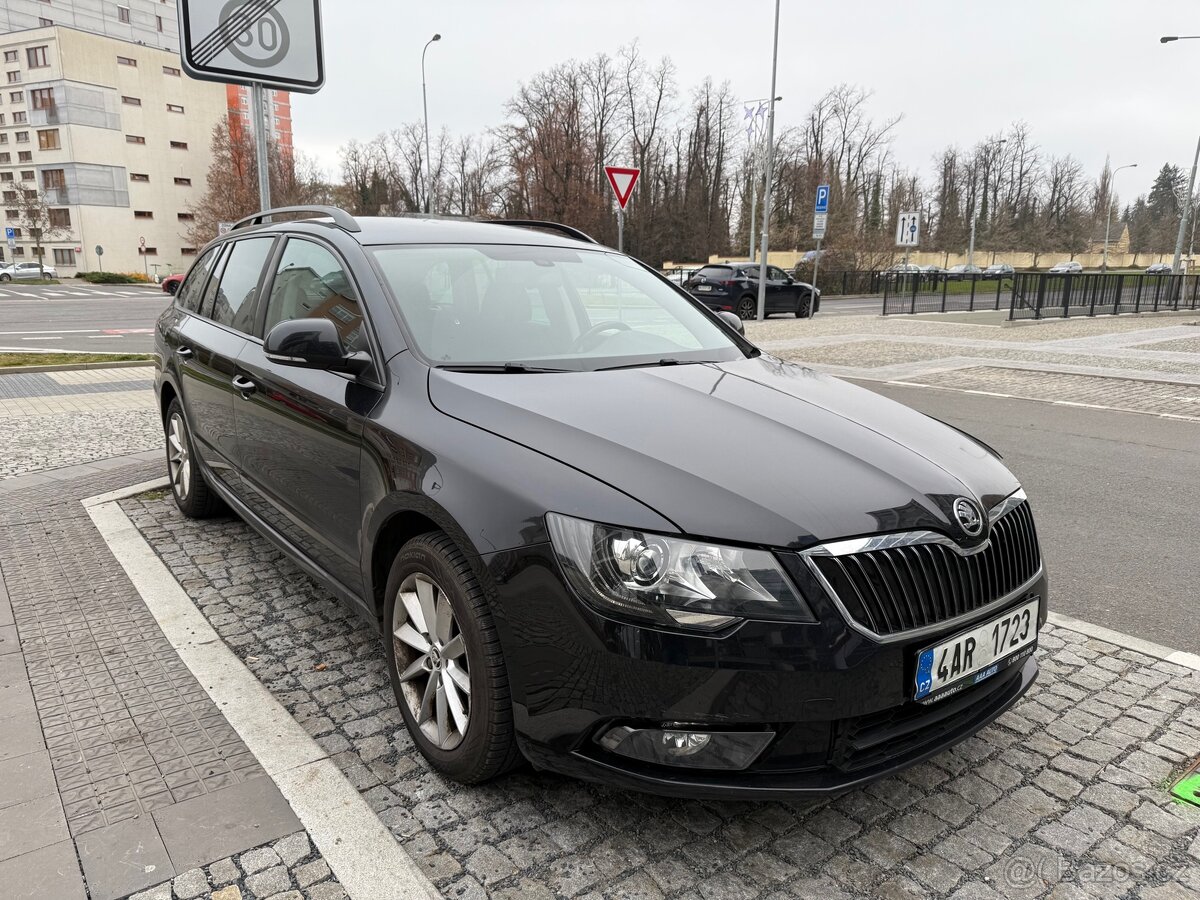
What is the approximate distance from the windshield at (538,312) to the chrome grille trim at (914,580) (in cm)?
129

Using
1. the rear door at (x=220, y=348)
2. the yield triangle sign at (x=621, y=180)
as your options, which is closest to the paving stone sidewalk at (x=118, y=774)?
the rear door at (x=220, y=348)

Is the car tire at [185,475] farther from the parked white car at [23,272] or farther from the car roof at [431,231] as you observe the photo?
the parked white car at [23,272]

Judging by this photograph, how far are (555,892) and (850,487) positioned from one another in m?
1.29

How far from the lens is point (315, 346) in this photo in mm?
2895

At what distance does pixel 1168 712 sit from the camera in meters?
3.05

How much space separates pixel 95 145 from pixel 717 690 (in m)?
87.6

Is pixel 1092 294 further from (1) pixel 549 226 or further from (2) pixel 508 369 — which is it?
(2) pixel 508 369

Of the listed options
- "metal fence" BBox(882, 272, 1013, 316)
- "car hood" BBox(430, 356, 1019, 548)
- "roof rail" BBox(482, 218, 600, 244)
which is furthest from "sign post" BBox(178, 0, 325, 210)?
"metal fence" BBox(882, 272, 1013, 316)

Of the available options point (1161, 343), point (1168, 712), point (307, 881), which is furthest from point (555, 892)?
point (1161, 343)

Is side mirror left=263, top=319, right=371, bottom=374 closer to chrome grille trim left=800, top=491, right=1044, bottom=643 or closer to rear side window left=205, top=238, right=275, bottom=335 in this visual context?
rear side window left=205, top=238, right=275, bottom=335

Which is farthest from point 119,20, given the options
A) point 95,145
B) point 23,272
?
point 23,272

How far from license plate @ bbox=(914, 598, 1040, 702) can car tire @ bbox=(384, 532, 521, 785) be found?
1.10 m

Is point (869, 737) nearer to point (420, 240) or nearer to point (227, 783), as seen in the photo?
point (227, 783)

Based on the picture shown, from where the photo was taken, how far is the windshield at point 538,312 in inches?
121
